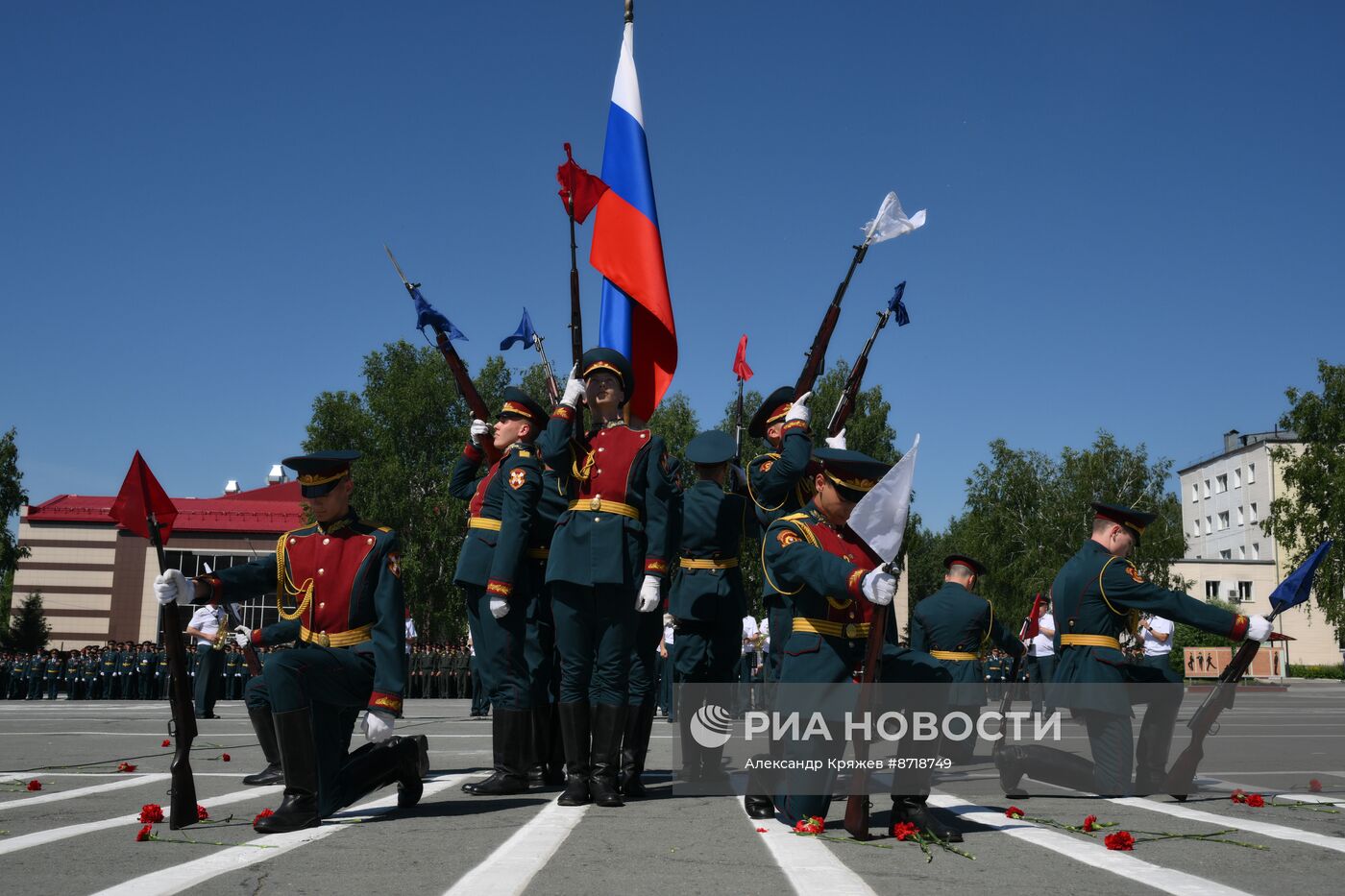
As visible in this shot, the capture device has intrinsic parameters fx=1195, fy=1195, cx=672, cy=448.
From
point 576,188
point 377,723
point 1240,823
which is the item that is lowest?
point 1240,823

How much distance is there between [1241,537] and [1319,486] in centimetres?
3683

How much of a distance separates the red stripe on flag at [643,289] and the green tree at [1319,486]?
41.8m

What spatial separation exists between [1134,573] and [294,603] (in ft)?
15.9

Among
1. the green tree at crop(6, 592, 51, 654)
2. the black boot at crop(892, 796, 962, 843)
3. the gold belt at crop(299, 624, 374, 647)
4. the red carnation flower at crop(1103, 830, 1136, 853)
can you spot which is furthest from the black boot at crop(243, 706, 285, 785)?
the green tree at crop(6, 592, 51, 654)

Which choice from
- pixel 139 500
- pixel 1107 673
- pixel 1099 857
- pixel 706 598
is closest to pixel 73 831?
pixel 139 500

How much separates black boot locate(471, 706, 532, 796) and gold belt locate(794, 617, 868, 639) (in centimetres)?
242

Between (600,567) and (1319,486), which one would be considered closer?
(600,567)

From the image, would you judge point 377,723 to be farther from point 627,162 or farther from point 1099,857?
point 627,162

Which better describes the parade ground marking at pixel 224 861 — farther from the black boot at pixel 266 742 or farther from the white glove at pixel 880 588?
the white glove at pixel 880 588

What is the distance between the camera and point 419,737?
658 centimetres

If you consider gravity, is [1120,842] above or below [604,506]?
below

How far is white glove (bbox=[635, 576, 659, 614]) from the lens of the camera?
6496 millimetres

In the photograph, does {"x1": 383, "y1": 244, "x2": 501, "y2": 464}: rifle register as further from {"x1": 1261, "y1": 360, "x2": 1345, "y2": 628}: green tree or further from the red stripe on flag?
{"x1": 1261, "y1": 360, "x2": 1345, "y2": 628}: green tree

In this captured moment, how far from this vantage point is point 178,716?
223 inches
